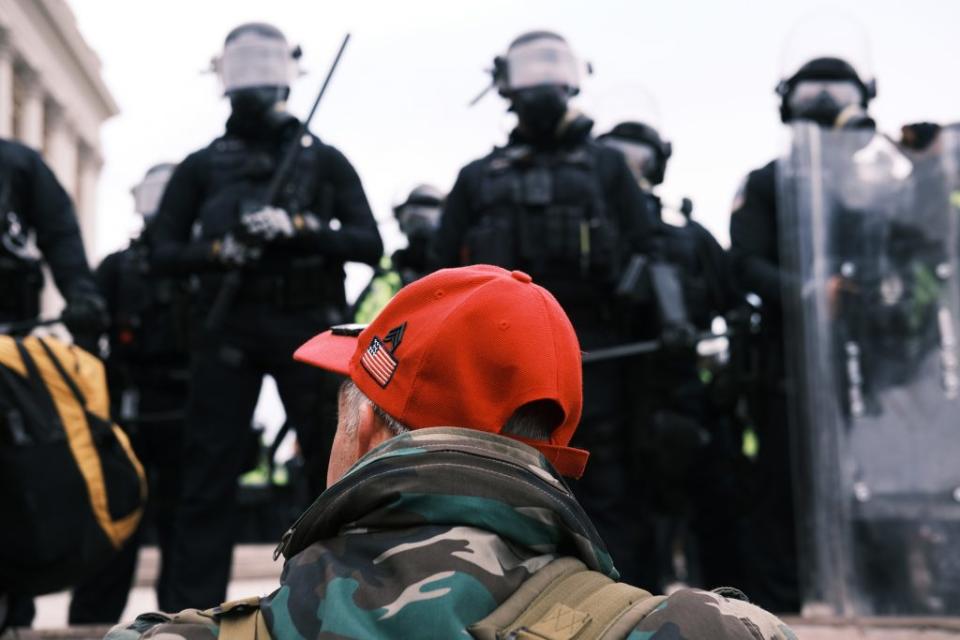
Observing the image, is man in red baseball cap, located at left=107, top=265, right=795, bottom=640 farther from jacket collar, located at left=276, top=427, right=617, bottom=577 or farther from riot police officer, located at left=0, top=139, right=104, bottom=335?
riot police officer, located at left=0, top=139, right=104, bottom=335

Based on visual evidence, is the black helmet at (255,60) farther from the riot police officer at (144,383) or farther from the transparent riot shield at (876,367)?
the transparent riot shield at (876,367)

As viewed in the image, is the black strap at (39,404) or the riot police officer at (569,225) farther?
the riot police officer at (569,225)

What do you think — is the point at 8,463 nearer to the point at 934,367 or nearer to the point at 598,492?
the point at 598,492

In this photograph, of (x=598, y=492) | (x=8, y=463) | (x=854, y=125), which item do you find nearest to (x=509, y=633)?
(x=8, y=463)

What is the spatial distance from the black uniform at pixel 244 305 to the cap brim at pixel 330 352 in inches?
134

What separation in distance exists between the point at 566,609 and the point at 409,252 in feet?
26.0

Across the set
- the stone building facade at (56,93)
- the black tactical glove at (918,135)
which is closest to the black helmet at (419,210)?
the black tactical glove at (918,135)

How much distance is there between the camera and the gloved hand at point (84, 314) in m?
5.22

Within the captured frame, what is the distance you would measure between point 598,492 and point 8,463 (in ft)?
7.04

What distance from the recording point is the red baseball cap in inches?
59.8

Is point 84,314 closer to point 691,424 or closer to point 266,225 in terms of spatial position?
point 266,225

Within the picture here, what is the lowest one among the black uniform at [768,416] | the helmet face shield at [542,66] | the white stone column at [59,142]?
the black uniform at [768,416]

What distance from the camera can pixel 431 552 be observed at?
1.36 meters

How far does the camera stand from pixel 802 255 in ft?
18.0
